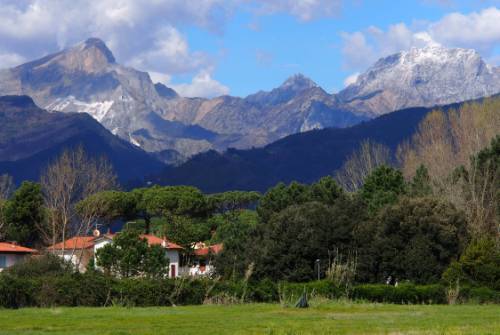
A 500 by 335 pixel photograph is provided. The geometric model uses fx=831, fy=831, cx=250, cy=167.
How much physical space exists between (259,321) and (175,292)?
42.0ft

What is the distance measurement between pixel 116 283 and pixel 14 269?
11.0 m

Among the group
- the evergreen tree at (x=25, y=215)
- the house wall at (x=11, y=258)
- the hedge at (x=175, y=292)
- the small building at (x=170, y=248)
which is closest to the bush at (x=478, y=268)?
the hedge at (x=175, y=292)

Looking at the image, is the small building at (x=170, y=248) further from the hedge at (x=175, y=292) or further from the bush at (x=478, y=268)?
the bush at (x=478, y=268)

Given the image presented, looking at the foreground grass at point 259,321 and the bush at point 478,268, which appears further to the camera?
the bush at point 478,268

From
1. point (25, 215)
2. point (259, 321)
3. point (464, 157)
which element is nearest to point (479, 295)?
point (259, 321)

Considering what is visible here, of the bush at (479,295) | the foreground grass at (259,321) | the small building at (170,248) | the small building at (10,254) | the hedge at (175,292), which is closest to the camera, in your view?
the foreground grass at (259,321)

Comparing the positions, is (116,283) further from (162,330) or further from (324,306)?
(162,330)

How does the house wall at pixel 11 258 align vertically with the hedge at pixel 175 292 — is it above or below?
above

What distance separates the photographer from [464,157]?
84875 mm

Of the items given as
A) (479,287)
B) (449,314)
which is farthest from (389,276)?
(449,314)

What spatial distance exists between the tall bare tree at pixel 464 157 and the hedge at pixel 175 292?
14.3m

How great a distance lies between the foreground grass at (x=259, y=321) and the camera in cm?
2403

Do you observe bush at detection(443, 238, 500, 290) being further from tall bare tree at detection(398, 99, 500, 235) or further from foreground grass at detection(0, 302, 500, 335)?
foreground grass at detection(0, 302, 500, 335)

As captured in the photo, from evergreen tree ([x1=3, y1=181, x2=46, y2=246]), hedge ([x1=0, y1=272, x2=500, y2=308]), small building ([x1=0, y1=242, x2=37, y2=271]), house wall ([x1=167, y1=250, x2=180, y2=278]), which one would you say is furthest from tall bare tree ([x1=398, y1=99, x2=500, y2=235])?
evergreen tree ([x1=3, y1=181, x2=46, y2=246])
